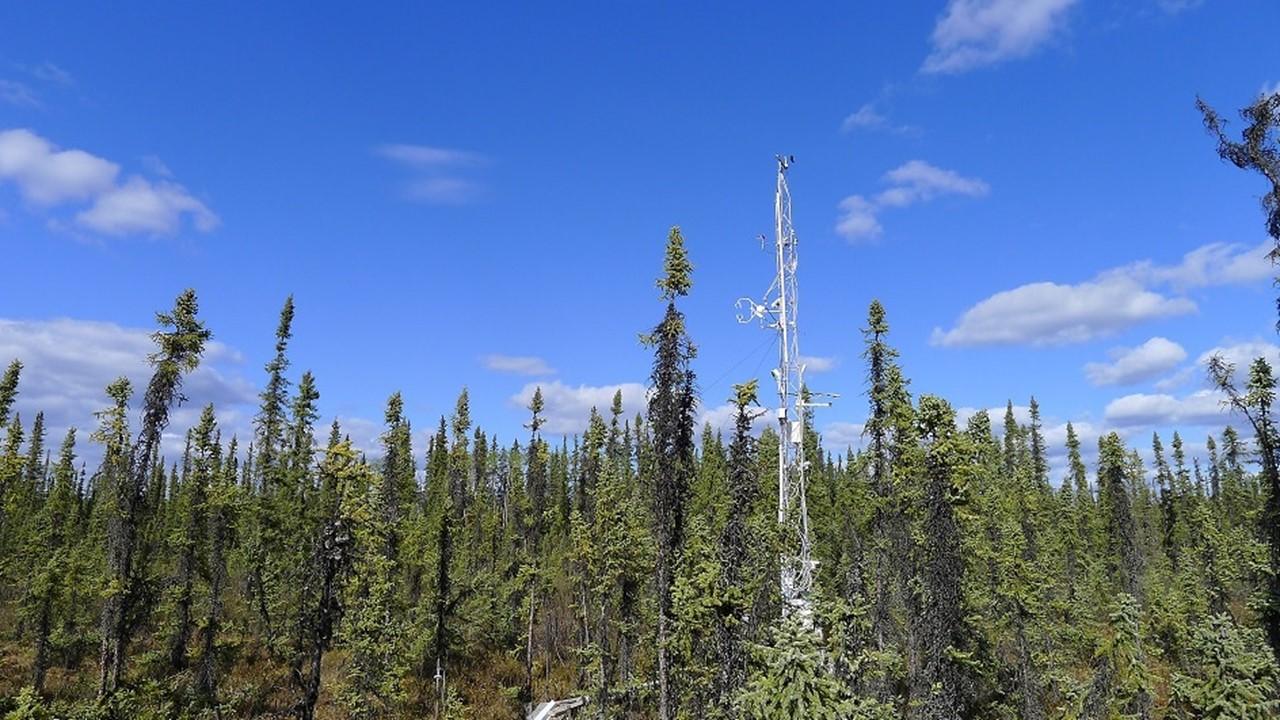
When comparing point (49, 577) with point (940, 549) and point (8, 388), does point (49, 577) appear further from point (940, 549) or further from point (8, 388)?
point (940, 549)

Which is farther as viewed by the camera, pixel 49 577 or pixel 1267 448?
pixel 49 577

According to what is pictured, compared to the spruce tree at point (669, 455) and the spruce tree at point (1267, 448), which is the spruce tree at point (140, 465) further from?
the spruce tree at point (1267, 448)

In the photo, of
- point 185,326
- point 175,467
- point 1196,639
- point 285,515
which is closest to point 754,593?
point 1196,639

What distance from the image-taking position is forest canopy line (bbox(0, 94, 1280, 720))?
75.7ft

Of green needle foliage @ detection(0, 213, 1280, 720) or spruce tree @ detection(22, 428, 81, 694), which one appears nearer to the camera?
green needle foliage @ detection(0, 213, 1280, 720)

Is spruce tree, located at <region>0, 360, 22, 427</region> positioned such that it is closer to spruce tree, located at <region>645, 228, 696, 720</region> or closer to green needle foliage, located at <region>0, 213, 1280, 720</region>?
green needle foliage, located at <region>0, 213, 1280, 720</region>

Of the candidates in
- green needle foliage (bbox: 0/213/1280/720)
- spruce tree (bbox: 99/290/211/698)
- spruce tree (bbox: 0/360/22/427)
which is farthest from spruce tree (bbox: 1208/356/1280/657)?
spruce tree (bbox: 0/360/22/427)

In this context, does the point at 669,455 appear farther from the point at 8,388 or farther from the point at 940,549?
the point at 8,388

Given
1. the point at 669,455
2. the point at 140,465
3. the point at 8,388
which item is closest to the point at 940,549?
the point at 669,455

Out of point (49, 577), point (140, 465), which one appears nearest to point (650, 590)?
point (140, 465)

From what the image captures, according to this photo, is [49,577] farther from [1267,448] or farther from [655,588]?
[1267,448]

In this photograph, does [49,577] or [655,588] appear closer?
[655,588]

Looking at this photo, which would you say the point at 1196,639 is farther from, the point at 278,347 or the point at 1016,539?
the point at 278,347

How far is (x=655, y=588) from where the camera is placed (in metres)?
29.6
